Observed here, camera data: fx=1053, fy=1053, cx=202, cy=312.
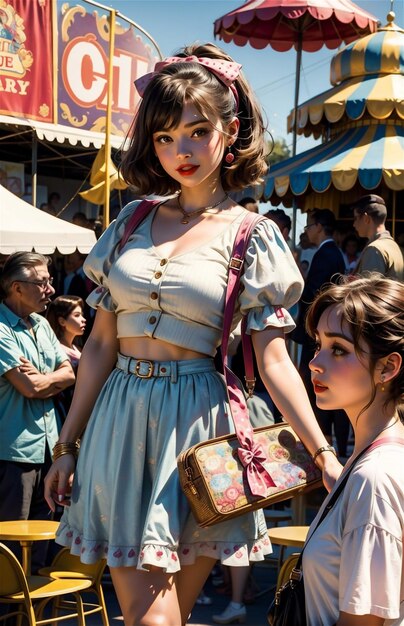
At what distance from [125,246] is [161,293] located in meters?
0.27

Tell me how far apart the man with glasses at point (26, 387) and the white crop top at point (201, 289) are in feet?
7.67

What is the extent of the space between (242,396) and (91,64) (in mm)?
12151

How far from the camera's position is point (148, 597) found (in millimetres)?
2705

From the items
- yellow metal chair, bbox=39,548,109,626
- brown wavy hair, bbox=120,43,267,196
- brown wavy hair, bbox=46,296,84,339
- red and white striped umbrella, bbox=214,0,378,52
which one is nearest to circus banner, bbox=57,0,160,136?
red and white striped umbrella, bbox=214,0,378,52

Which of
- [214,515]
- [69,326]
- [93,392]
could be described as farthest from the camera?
[69,326]

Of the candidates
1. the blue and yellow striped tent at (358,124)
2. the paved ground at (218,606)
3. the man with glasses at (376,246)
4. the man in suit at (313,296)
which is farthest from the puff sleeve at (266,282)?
the blue and yellow striped tent at (358,124)

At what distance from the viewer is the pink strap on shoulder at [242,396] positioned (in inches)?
109

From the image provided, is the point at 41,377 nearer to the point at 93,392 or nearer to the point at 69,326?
the point at 69,326

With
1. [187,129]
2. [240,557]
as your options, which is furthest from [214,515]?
[187,129]

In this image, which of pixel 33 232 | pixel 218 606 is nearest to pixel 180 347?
pixel 218 606

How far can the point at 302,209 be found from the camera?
1370 cm

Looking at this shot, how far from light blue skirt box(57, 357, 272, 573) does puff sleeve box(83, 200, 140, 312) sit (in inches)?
9.5

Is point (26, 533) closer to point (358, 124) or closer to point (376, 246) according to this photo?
point (376, 246)

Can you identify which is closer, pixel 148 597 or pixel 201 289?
pixel 148 597
